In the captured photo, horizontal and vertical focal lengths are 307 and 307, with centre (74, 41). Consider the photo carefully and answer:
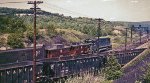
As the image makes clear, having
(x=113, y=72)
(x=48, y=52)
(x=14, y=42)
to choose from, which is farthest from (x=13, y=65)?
(x=14, y=42)

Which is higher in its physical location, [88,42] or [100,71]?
[88,42]

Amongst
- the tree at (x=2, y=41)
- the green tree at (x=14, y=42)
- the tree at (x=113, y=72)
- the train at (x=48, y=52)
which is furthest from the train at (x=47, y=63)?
the tree at (x=2, y=41)

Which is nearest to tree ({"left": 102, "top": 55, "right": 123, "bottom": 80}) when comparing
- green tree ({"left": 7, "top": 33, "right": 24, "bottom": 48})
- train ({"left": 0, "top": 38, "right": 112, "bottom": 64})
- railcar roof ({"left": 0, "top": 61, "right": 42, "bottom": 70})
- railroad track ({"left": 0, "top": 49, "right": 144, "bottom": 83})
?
railroad track ({"left": 0, "top": 49, "right": 144, "bottom": 83})

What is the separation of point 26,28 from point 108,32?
256 feet

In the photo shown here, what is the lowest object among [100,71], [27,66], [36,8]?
[100,71]

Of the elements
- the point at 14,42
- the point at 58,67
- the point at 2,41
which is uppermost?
the point at 2,41

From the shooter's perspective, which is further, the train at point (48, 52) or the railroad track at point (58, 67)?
the train at point (48, 52)

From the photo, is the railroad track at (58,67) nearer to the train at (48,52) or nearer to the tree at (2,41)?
the train at (48,52)

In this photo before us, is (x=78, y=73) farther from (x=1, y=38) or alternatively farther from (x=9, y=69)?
(x=1, y=38)

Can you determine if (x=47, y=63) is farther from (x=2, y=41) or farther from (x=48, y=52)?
(x=2, y=41)

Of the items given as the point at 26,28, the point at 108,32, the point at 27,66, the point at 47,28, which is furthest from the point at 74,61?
the point at 108,32

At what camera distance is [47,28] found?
104 metres

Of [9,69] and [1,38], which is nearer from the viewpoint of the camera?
[9,69]

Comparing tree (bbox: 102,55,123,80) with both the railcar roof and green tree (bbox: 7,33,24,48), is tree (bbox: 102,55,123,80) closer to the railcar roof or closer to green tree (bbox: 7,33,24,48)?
the railcar roof
